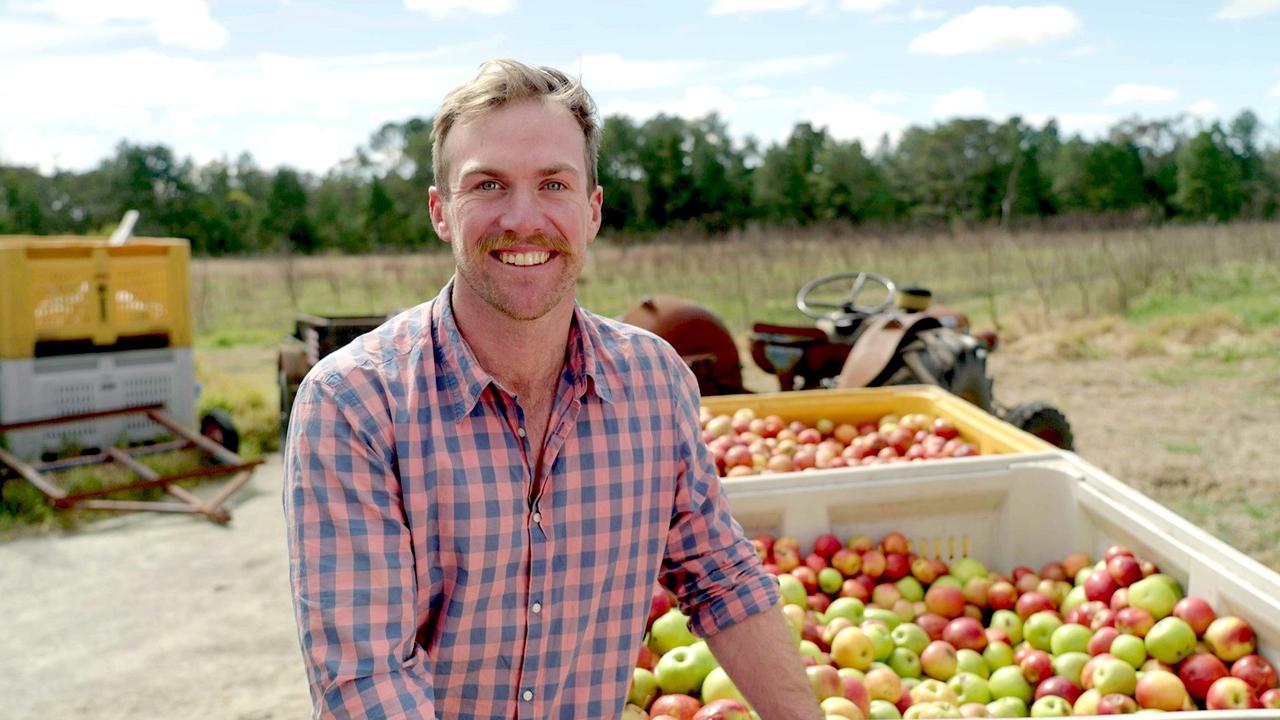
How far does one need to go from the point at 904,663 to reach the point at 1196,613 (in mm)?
738

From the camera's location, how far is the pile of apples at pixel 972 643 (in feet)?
8.24

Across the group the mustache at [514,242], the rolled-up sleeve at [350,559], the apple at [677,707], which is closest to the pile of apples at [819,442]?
the apple at [677,707]

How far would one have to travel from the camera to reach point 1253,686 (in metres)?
2.43

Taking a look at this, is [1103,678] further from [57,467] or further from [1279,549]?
[57,467]

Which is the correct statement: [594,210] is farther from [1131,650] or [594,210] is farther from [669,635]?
[1131,650]

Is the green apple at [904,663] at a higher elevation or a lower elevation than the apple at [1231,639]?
lower

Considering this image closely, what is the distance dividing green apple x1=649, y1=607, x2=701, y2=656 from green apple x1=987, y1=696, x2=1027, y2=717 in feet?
2.49

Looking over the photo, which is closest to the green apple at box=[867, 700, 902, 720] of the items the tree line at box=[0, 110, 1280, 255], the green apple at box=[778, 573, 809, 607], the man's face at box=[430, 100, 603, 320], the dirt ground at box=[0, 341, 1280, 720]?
the green apple at box=[778, 573, 809, 607]

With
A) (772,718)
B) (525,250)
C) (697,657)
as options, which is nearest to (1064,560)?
(697,657)

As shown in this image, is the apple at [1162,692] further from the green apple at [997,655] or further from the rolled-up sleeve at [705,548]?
the rolled-up sleeve at [705,548]

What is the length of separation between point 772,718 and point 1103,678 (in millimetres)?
1174

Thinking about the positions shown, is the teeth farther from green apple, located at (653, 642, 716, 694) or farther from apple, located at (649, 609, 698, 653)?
apple, located at (649, 609, 698, 653)

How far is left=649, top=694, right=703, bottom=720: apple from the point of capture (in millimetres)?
2436

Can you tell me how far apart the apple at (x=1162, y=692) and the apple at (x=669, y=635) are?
1.09m
